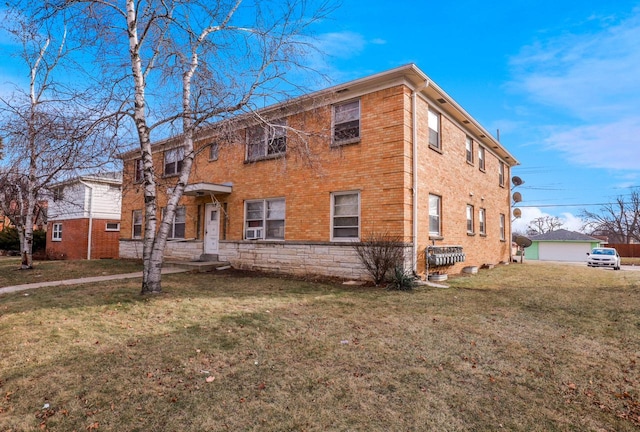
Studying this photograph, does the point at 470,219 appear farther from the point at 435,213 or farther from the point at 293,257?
the point at 293,257

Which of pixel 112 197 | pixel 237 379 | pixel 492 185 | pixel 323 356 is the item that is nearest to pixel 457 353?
pixel 323 356

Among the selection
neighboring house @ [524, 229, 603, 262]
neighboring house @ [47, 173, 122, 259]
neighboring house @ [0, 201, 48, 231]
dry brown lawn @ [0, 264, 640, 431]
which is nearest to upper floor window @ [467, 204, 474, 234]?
dry brown lawn @ [0, 264, 640, 431]

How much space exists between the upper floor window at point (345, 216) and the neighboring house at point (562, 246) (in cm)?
3641

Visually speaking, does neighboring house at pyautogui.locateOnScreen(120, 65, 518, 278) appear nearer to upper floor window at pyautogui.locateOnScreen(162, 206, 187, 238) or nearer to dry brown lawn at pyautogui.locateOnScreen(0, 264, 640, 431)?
upper floor window at pyautogui.locateOnScreen(162, 206, 187, 238)

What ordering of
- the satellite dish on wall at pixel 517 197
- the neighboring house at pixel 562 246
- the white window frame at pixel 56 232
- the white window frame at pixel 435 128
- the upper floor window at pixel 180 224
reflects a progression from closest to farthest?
the white window frame at pixel 435 128 → the upper floor window at pixel 180 224 → the satellite dish on wall at pixel 517 197 → the white window frame at pixel 56 232 → the neighboring house at pixel 562 246

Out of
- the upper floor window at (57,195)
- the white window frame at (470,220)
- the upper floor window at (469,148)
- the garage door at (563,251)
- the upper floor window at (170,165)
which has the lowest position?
the garage door at (563,251)

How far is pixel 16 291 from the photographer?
7.95 meters

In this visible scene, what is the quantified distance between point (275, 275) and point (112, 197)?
1585 centimetres

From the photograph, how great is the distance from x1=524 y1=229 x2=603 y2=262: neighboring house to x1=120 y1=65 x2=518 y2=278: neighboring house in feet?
93.7

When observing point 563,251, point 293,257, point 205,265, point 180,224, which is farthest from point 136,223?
point 563,251

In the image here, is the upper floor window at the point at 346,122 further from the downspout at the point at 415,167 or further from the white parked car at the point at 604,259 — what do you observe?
the white parked car at the point at 604,259

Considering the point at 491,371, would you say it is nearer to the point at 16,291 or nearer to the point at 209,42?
the point at 209,42

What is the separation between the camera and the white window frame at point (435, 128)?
38.1ft

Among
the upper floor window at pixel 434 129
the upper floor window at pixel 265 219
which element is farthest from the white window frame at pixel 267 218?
the upper floor window at pixel 434 129
